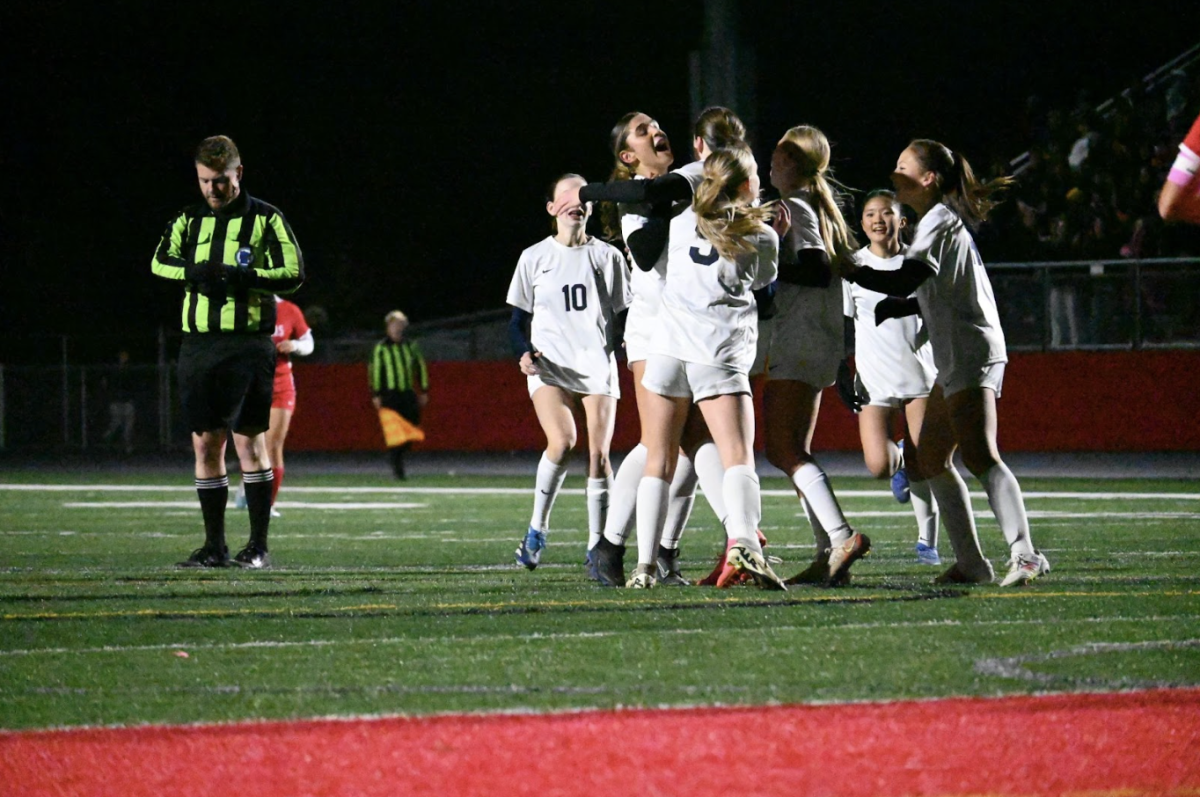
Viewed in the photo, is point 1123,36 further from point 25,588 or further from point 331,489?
point 25,588

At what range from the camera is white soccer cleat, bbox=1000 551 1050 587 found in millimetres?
7128

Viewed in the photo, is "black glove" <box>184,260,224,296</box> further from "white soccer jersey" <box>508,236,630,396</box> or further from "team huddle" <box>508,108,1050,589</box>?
"team huddle" <box>508,108,1050,589</box>

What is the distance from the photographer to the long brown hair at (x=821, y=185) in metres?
7.25

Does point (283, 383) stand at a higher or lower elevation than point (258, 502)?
higher

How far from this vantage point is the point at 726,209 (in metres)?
6.81

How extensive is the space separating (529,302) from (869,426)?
1864mm

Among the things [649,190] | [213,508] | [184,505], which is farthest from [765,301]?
[184,505]

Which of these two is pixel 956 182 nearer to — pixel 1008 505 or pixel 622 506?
pixel 1008 505

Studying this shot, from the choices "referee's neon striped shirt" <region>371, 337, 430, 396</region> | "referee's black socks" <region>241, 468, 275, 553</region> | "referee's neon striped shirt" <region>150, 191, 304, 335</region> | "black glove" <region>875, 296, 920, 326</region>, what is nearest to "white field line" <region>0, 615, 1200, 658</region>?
"black glove" <region>875, 296, 920, 326</region>

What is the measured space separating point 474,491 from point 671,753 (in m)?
13.4

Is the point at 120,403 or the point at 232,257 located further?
the point at 120,403

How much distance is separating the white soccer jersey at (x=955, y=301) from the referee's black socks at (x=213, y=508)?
3.86m

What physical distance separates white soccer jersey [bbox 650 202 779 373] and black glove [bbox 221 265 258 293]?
2704 mm

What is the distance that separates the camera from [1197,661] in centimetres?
500
